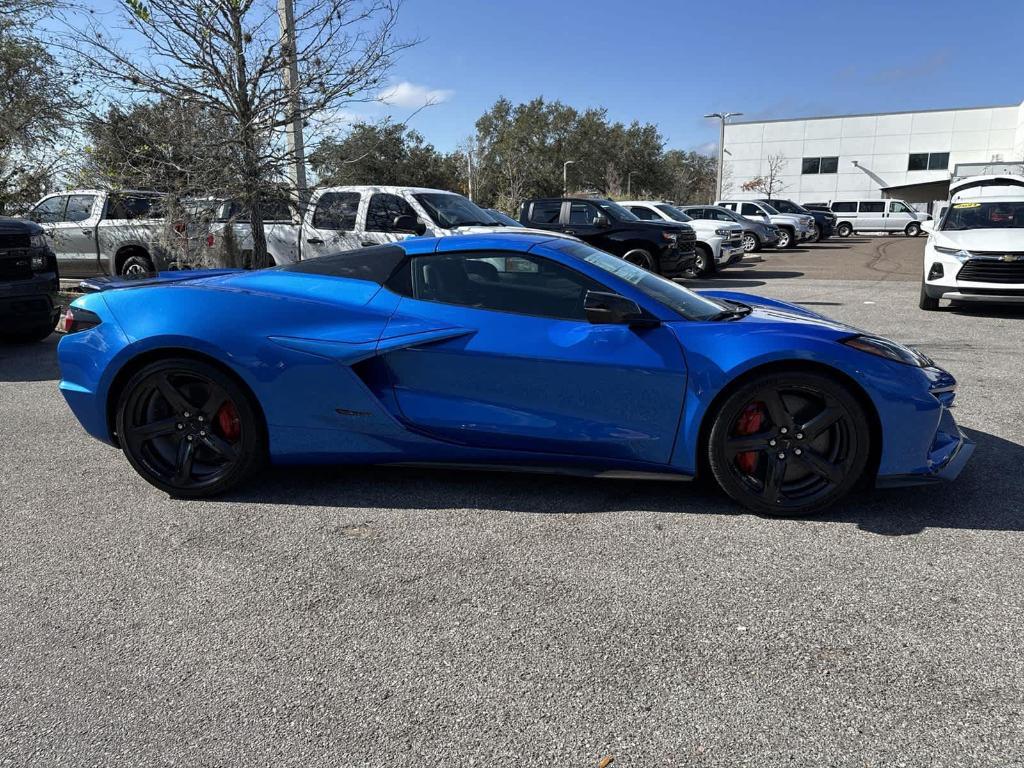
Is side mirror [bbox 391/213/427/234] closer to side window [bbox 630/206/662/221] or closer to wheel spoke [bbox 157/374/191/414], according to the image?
wheel spoke [bbox 157/374/191/414]

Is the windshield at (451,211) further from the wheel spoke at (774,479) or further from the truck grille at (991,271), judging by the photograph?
the wheel spoke at (774,479)

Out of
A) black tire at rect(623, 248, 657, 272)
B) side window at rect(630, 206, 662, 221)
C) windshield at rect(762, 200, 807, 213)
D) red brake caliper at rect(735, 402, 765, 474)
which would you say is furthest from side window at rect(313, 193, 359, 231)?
windshield at rect(762, 200, 807, 213)

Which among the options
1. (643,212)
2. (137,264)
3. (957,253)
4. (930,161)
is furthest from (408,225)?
(930,161)

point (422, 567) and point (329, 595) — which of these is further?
point (422, 567)

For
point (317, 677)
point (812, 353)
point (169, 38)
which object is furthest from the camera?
point (169, 38)

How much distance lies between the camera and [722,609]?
2762mm

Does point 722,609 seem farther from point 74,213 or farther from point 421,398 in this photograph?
point 74,213

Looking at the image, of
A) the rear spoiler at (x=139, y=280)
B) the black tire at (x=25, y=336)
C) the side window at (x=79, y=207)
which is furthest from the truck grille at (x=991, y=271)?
the side window at (x=79, y=207)

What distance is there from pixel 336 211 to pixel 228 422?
6.92 m

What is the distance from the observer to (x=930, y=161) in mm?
57688

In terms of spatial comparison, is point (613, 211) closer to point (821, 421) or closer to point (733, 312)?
point (733, 312)

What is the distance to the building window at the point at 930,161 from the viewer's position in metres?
57.3

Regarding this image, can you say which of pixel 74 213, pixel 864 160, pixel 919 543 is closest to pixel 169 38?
pixel 74 213

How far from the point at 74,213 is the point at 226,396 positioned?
1005cm
